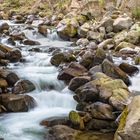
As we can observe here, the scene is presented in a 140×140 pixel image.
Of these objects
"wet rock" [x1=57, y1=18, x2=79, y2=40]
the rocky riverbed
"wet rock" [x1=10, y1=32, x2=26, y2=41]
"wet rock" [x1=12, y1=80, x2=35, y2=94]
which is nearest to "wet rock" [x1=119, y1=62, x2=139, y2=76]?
the rocky riverbed

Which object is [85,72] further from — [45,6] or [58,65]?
[45,6]

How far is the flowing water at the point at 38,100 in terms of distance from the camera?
7.43 metres

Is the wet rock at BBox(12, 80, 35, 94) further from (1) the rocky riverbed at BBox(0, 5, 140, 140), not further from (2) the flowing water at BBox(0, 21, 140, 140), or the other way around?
(2) the flowing water at BBox(0, 21, 140, 140)

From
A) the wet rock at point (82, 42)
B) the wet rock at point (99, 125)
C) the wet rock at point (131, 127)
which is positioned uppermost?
the wet rock at point (131, 127)

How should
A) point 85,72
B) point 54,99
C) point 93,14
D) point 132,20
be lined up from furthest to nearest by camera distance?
point 93,14 < point 132,20 < point 85,72 < point 54,99

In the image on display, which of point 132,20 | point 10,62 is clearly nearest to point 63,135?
point 10,62

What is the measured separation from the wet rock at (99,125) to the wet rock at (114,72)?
2706 mm

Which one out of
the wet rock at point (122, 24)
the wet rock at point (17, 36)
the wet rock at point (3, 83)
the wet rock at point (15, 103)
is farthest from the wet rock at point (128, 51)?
the wet rock at point (15, 103)

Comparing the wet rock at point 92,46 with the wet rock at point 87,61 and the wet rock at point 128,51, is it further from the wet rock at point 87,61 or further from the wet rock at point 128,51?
the wet rock at point 87,61

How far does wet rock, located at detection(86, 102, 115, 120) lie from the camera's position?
7516mm

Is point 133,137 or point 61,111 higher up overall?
point 133,137

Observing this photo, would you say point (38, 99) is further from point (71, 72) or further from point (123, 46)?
point (123, 46)

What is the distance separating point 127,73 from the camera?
10.8m

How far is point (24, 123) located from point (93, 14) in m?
12.9
